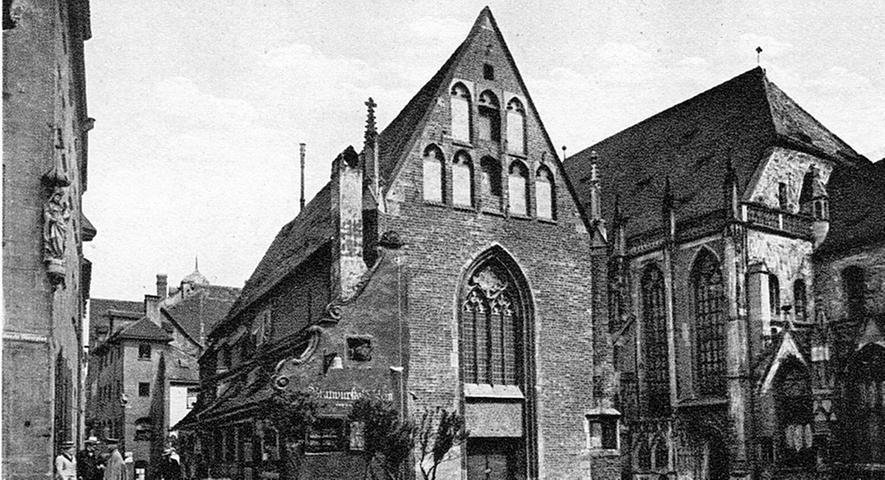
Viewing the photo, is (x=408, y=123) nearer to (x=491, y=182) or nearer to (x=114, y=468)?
(x=491, y=182)

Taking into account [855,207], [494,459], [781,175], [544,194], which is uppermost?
[781,175]

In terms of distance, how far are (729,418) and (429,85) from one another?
59.6 ft

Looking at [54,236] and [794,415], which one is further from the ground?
[54,236]

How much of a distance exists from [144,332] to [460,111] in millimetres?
39158

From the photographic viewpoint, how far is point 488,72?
88.6ft

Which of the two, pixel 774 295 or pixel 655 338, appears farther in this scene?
pixel 655 338

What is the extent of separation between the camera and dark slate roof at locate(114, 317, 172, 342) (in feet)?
193

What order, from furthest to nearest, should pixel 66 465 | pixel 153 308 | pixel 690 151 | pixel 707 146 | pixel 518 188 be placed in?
pixel 153 308 → pixel 690 151 → pixel 707 146 → pixel 518 188 → pixel 66 465

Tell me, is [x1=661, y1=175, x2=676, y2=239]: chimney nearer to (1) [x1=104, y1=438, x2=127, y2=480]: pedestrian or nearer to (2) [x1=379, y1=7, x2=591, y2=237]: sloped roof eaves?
(2) [x1=379, y1=7, x2=591, y2=237]: sloped roof eaves

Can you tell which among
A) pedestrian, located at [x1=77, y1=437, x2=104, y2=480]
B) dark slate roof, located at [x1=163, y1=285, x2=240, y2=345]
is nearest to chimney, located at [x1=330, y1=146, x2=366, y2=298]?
pedestrian, located at [x1=77, y1=437, x2=104, y2=480]

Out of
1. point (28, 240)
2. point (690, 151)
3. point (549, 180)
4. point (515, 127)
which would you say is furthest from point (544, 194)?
point (690, 151)

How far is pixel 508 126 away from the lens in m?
27.0

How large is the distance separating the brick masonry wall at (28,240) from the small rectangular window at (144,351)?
147 feet

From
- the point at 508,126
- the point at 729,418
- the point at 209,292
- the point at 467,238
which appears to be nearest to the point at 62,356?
the point at 467,238
